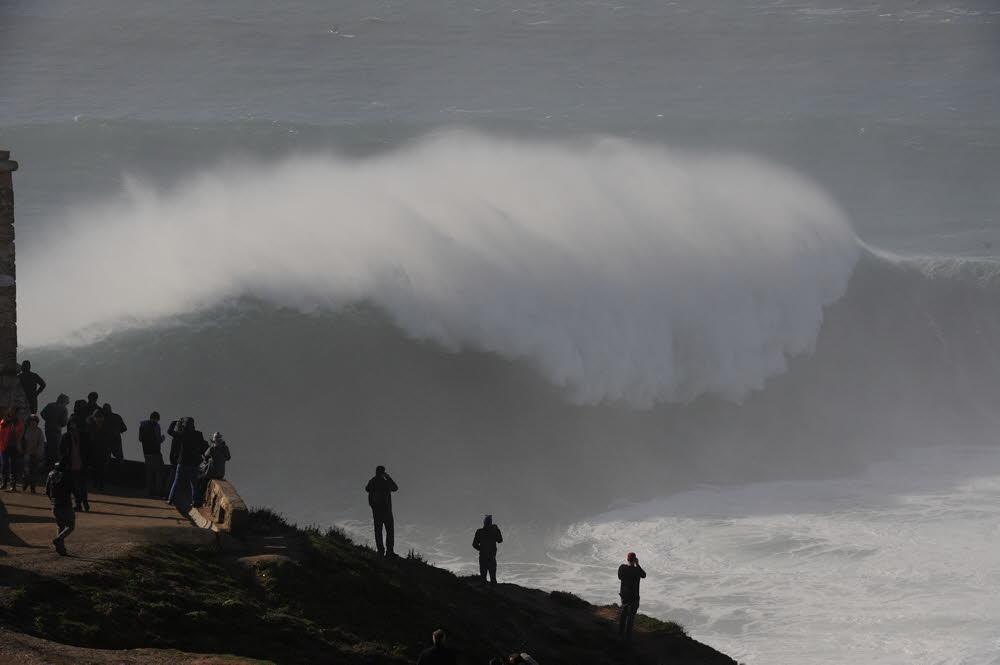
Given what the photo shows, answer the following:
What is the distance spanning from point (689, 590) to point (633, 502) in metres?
4.83

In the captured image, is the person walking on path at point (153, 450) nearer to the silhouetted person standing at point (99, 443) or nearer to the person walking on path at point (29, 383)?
the silhouetted person standing at point (99, 443)

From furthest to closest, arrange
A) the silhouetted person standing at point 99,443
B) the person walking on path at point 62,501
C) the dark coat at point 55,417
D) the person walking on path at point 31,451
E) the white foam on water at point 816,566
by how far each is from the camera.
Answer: the white foam on water at point 816,566 → the dark coat at point 55,417 → the silhouetted person standing at point 99,443 → the person walking on path at point 31,451 → the person walking on path at point 62,501

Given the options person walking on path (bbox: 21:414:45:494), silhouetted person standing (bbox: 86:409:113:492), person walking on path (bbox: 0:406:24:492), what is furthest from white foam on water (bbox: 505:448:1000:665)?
person walking on path (bbox: 0:406:24:492)

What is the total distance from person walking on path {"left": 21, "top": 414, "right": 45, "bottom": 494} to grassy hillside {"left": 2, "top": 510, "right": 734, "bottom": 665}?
101 inches

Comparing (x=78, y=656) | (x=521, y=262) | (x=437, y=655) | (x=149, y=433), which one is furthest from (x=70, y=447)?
(x=521, y=262)

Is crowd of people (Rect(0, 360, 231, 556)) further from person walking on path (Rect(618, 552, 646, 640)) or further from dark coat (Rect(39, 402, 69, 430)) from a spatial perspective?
person walking on path (Rect(618, 552, 646, 640))

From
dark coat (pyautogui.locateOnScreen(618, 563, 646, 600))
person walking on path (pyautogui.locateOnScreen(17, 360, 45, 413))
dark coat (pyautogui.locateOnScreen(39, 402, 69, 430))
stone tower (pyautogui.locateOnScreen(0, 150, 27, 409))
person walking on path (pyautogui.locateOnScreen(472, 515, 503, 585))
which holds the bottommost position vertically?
dark coat (pyautogui.locateOnScreen(618, 563, 646, 600))

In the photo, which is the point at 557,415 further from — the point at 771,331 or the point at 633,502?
the point at 771,331

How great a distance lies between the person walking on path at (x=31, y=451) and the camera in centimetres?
1541

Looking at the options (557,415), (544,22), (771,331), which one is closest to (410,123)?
(544,22)

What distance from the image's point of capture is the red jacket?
15.2m

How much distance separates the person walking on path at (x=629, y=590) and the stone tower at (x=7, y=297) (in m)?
6.95

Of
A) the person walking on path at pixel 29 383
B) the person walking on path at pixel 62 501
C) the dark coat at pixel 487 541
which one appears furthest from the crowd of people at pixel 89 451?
the dark coat at pixel 487 541

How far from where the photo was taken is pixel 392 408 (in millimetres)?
27203
